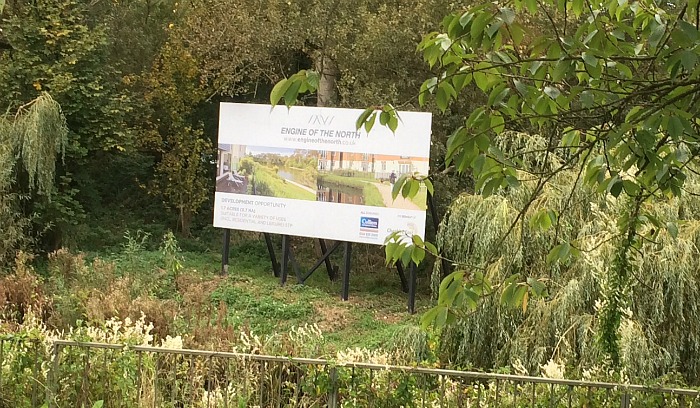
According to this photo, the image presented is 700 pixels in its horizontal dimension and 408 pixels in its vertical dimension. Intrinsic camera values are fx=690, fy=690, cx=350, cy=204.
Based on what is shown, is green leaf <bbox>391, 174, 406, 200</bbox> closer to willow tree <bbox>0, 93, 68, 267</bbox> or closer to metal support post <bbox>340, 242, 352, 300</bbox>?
metal support post <bbox>340, 242, 352, 300</bbox>

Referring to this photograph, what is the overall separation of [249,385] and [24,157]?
816 centimetres

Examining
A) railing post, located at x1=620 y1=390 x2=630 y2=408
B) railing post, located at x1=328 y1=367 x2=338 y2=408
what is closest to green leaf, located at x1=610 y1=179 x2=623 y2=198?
railing post, located at x1=620 y1=390 x2=630 y2=408

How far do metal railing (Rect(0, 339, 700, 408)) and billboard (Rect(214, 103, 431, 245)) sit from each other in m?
5.56

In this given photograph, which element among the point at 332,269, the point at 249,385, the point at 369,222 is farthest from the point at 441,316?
the point at 332,269

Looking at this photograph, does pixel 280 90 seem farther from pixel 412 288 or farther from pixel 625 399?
pixel 412 288

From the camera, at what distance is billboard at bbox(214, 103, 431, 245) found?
9.58m

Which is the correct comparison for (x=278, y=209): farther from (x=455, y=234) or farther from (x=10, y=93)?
(x=10, y=93)

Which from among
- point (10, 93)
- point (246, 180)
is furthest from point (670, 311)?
point (10, 93)

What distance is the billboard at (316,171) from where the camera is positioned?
9580 millimetres

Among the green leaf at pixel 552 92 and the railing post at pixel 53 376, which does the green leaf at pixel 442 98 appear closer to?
the green leaf at pixel 552 92

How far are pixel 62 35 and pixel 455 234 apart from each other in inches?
328

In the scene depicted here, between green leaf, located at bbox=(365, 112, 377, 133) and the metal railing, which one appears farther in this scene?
the metal railing

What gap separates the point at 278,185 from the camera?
10523 millimetres

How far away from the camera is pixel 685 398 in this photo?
3.37 meters
